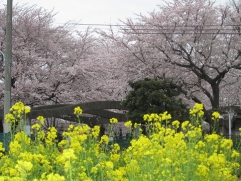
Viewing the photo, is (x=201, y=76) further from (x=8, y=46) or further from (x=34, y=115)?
(x=8, y=46)

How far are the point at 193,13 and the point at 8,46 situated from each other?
350 inches

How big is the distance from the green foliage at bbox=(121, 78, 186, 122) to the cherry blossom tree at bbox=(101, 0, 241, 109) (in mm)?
1076

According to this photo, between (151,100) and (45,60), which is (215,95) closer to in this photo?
(151,100)

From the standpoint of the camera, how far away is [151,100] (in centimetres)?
1730

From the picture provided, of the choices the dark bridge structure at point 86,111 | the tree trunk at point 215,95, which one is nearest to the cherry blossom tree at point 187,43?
the tree trunk at point 215,95

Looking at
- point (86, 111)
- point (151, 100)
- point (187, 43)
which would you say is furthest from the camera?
point (86, 111)

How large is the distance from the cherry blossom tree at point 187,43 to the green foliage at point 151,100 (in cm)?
108

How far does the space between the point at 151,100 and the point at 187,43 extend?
119 inches

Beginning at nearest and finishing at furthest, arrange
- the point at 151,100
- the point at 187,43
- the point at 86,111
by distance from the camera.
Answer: the point at 151,100
the point at 187,43
the point at 86,111

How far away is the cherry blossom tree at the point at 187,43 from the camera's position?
18.6m

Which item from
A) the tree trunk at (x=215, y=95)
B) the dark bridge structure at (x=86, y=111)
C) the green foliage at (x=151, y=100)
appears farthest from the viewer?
the tree trunk at (x=215, y=95)

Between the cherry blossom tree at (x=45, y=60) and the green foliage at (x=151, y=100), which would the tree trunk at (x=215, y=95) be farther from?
the cherry blossom tree at (x=45, y=60)

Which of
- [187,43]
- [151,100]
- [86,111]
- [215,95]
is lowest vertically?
[86,111]

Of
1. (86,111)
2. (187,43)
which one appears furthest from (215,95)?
(86,111)
